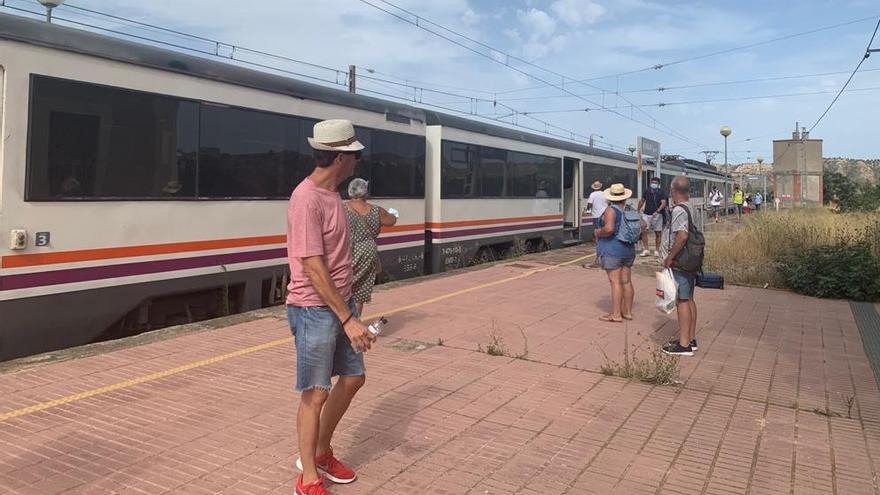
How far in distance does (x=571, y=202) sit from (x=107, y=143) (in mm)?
15477

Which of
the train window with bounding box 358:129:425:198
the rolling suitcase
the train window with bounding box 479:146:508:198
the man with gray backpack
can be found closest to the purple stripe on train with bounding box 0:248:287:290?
the train window with bounding box 358:129:425:198

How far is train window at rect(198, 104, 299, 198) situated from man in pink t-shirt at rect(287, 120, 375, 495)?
4.53 m

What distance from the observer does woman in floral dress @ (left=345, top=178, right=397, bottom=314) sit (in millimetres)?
5414

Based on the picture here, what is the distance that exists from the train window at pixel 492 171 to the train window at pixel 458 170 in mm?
320

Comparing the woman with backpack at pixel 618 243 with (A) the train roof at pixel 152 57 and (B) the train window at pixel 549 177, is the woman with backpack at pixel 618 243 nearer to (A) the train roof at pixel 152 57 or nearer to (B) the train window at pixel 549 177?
(A) the train roof at pixel 152 57

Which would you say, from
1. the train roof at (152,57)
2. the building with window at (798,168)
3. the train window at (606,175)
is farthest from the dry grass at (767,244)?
the building with window at (798,168)

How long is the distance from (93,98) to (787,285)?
10697 millimetres

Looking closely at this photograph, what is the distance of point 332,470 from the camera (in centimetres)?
350

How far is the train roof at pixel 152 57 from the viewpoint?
5578 millimetres

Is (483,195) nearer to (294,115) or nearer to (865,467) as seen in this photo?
(294,115)

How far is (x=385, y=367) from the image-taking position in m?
5.78

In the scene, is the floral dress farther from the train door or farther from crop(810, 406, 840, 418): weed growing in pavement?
the train door

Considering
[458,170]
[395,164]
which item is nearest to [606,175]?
[458,170]

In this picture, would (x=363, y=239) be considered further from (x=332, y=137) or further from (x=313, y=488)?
(x=313, y=488)
